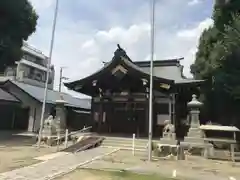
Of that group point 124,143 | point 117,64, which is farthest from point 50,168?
point 117,64

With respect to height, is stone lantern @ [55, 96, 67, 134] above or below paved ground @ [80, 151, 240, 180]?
above

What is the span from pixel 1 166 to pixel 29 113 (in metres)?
18.0

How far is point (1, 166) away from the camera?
33.0ft

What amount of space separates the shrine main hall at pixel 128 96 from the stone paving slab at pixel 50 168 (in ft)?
24.0

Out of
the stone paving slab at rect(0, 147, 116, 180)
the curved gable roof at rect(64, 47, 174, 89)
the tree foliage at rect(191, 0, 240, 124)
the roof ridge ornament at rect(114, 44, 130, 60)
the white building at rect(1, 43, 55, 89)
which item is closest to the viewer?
the stone paving slab at rect(0, 147, 116, 180)

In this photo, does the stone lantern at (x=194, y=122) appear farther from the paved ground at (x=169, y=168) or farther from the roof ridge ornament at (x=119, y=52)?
the roof ridge ornament at (x=119, y=52)

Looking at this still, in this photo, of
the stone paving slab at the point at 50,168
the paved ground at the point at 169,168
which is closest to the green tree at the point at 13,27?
the stone paving slab at the point at 50,168

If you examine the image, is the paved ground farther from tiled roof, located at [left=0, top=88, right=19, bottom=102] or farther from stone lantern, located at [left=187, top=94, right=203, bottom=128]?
tiled roof, located at [left=0, top=88, right=19, bottom=102]

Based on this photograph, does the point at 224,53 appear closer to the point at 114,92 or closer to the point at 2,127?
the point at 114,92

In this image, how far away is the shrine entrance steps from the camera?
52.3 feet

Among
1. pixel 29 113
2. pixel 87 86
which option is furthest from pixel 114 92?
pixel 29 113

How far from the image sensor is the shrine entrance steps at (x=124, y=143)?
52.3 feet

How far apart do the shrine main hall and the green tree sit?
4628 mm

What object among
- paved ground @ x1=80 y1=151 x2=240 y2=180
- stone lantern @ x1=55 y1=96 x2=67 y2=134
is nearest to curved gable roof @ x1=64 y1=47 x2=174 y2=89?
stone lantern @ x1=55 y1=96 x2=67 y2=134
